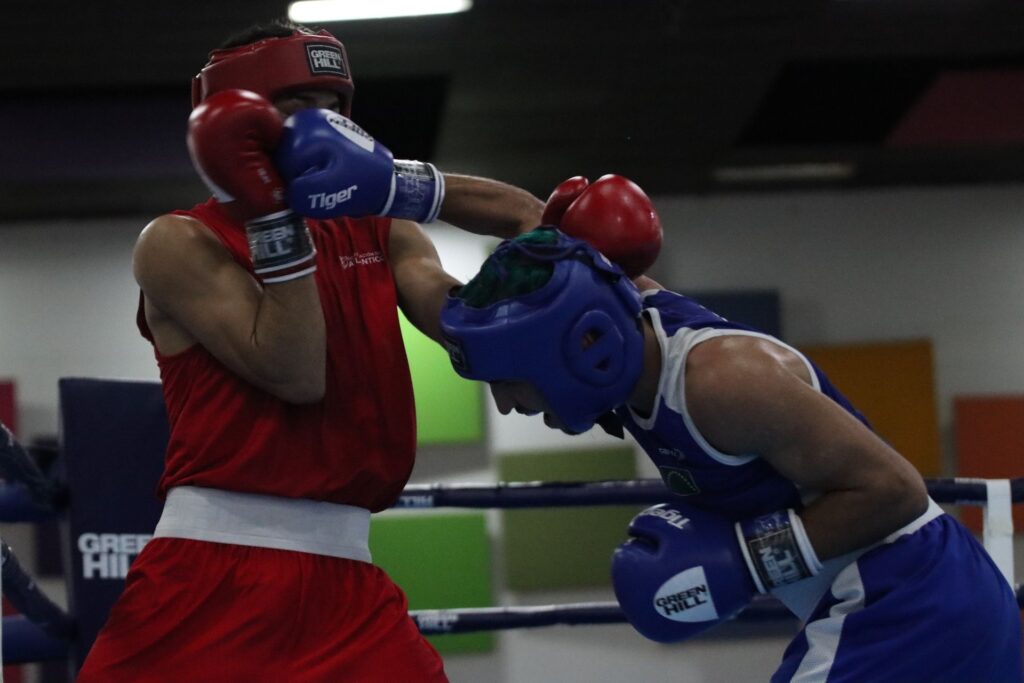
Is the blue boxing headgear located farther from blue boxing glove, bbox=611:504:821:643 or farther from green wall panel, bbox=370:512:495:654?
green wall panel, bbox=370:512:495:654

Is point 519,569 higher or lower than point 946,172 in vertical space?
lower

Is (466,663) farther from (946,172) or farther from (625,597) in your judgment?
(625,597)

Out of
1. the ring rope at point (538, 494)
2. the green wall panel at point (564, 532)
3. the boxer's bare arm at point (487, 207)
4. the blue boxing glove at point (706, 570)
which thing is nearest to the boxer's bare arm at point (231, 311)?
the boxer's bare arm at point (487, 207)

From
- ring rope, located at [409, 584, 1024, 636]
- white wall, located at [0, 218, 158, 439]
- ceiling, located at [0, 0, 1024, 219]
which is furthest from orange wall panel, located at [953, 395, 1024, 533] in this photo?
white wall, located at [0, 218, 158, 439]

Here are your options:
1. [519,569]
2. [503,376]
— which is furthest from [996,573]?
[519,569]

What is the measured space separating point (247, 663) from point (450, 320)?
20.5 inches

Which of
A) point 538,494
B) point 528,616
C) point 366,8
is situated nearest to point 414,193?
point 538,494

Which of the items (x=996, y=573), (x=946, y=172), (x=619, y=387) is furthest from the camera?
(x=946, y=172)

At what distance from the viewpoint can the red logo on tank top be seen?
1.76m

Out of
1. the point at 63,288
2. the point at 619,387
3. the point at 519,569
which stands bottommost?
the point at 519,569

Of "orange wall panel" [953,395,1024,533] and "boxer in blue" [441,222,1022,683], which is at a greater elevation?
"boxer in blue" [441,222,1022,683]

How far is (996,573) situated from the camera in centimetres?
158

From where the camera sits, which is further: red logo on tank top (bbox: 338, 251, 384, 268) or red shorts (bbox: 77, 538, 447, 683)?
red logo on tank top (bbox: 338, 251, 384, 268)

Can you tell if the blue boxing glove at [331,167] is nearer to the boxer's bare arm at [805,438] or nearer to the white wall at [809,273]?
the boxer's bare arm at [805,438]
